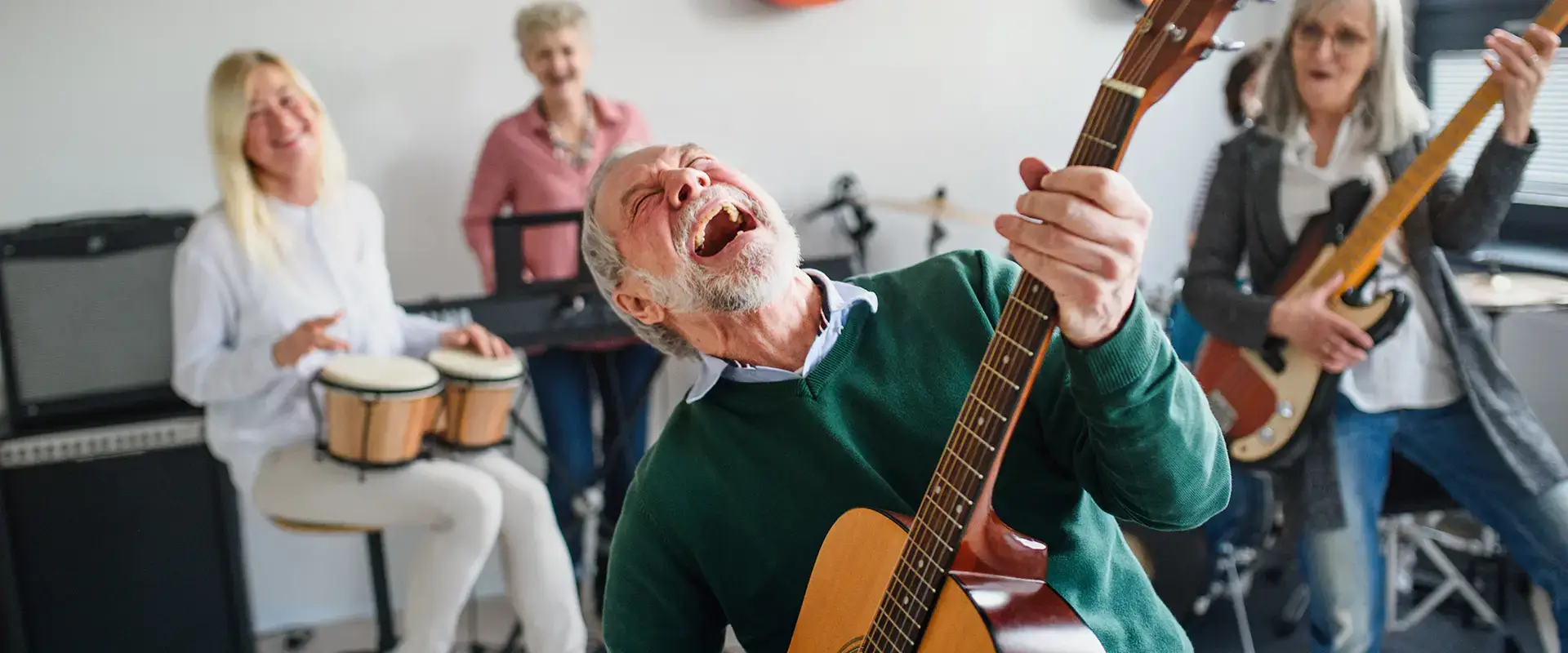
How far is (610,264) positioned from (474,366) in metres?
1.03

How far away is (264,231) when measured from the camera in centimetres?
238

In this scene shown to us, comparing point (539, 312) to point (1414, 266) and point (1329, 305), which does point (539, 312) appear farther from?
point (1414, 266)

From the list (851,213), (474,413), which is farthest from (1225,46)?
(851,213)

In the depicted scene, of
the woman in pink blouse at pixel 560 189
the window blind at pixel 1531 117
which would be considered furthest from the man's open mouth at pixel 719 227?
the window blind at pixel 1531 117

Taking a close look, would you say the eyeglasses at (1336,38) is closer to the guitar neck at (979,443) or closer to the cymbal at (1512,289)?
the cymbal at (1512,289)

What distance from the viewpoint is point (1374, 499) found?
2072mm

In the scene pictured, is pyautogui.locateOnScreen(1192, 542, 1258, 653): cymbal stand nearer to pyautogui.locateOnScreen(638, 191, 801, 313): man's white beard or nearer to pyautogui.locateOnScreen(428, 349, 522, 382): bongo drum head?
pyautogui.locateOnScreen(428, 349, 522, 382): bongo drum head

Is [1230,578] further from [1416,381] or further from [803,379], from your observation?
[803,379]

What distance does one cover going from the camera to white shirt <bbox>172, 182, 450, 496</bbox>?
2312mm

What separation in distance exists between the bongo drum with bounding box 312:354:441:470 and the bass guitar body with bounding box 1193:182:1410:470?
1503 mm

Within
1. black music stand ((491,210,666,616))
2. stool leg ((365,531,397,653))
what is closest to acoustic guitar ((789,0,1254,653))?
black music stand ((491,210,666,616))

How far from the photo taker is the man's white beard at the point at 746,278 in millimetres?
1305

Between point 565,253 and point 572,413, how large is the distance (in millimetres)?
436

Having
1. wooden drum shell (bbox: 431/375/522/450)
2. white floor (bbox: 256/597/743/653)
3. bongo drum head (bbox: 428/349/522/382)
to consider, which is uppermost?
bongo drum head (bbox: 428/349/522/382)
